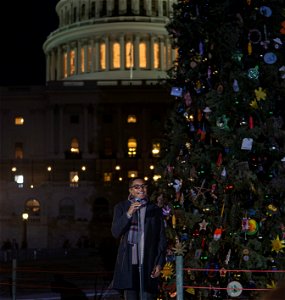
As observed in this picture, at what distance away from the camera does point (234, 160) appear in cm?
1327

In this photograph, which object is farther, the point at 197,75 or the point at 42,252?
the point at 42,252

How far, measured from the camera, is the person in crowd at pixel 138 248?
1155 centimetres

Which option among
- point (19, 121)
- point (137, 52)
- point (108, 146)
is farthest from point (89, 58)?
point (108, 146)

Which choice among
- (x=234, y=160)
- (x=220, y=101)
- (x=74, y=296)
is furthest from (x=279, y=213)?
(x=74, y=296)

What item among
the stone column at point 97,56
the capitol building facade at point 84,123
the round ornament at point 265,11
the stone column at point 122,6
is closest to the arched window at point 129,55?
the capitol building facade at point 84,123

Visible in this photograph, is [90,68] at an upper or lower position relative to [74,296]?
upper

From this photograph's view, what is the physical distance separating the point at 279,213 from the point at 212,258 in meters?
1.35

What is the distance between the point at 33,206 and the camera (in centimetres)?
8762

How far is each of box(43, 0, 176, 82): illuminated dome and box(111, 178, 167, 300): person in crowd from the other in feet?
354

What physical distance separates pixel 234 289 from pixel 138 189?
2.58 metres

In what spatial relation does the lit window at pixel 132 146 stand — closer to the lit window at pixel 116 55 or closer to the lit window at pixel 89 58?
the lit window at pixel 116 55

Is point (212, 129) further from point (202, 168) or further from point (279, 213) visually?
point (279, 213)

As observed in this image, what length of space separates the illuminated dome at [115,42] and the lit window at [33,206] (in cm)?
3715

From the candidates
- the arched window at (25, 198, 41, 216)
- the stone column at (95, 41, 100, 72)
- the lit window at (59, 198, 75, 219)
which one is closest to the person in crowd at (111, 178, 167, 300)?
the lit window at (59, 198, 75, 219)
